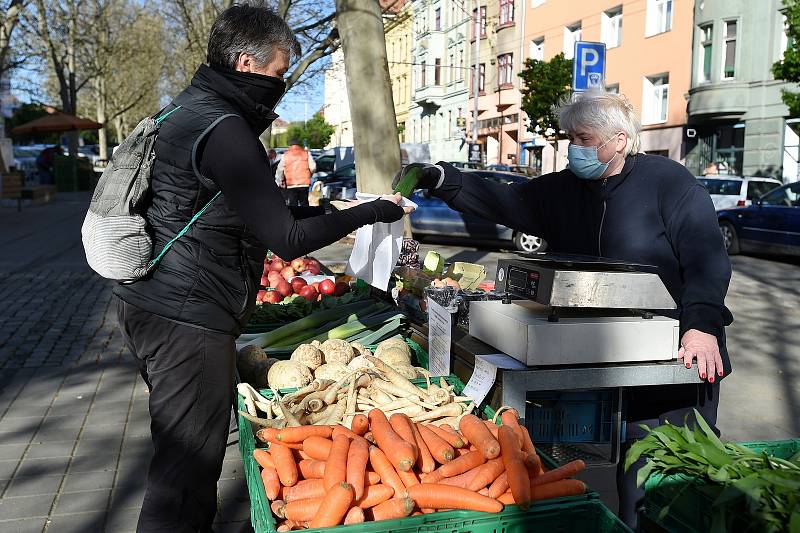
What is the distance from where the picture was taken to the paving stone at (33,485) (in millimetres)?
4297

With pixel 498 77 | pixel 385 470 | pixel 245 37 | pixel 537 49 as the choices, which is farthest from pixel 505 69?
pixel 385 470

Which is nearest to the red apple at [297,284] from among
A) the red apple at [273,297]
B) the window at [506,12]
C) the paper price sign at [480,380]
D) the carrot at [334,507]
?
the red apple at [273,297]

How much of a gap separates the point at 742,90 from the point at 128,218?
28396mm

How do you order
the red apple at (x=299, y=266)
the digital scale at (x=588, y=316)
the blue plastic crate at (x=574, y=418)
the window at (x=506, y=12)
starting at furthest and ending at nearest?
1. the window at (x=506, y=12)
2. the red apple at (x=299, y=266)
3. the blue plastic crate at (x=574, y=418)
4. the digital scale at (x=588, y=316)

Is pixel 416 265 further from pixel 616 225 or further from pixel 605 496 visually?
pixel 616 225

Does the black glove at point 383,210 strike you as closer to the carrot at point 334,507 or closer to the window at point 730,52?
the carrot at point 334,507

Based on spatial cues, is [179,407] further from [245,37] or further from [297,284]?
[297,284]

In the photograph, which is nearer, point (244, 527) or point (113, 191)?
point (113, 191)

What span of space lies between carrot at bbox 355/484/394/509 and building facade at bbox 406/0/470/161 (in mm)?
47352

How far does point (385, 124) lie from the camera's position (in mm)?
10695

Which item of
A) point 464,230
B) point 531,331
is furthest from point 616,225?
point 464,230

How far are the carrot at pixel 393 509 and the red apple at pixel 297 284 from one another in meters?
4.72

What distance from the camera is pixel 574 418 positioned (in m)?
3.32

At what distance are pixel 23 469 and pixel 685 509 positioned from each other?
3893mm
